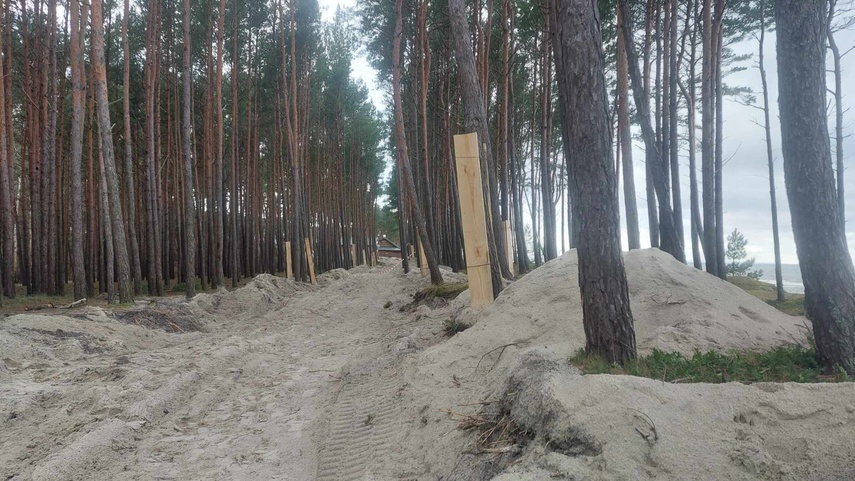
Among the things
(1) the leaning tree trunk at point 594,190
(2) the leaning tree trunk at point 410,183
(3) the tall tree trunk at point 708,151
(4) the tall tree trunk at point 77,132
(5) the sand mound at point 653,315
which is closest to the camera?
(1) the leaning tree trunk at point 594,190

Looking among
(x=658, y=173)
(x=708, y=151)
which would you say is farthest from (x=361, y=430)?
(x=708, y=151)

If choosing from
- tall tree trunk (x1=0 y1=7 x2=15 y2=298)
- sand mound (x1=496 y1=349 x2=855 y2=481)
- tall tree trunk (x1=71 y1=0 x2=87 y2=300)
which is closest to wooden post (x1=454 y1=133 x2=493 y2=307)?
sand mound (x1=496 y1=349 x2=855 y2=481)

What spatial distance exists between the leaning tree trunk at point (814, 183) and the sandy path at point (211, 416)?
318 cm

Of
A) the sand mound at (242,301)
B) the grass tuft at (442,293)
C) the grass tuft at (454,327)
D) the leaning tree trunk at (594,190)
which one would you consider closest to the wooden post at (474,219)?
the grass tuft at (454,327)

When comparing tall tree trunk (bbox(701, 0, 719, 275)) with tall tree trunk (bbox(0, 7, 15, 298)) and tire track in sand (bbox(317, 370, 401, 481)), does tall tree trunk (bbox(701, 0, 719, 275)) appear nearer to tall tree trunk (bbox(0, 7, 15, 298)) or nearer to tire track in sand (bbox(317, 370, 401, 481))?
tire track in sand (bbox(317, 370, 401, 481))

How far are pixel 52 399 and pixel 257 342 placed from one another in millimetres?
3502

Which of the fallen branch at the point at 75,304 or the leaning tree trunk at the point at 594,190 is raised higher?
the leaning tree trunk at the point at 594,190

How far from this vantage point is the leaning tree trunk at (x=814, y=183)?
133 inches

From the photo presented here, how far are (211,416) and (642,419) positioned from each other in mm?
3608

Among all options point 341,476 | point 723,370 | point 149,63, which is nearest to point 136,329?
point 341,476

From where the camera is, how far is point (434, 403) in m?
4.21

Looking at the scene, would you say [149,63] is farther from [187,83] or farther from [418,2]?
[418,2]

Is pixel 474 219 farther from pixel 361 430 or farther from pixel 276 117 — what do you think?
pixel 276 117

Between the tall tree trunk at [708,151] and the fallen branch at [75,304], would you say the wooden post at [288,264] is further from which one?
the tall tree trunk at [708,151]
